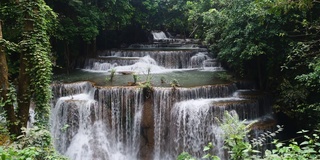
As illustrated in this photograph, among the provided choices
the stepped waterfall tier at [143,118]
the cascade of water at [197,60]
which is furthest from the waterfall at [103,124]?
the cascade of water at [197,60]

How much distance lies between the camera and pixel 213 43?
14625 millimetres

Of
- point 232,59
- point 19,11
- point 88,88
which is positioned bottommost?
point 88,88

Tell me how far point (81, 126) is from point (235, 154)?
7830 mm

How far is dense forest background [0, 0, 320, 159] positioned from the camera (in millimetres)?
6172

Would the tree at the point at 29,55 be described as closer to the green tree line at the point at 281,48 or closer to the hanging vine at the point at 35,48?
Answer: the hanging vine at the point at 35,48

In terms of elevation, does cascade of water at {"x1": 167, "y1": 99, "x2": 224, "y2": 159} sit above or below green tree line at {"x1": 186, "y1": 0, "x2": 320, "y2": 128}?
below

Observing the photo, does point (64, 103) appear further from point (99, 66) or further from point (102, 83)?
point (99, 66)

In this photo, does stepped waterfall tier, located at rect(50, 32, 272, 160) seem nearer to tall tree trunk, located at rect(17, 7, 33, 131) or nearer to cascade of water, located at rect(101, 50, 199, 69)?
→ tall tree trunk, located at rect(17, 7, 33, 131)

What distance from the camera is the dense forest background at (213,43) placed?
6.17 metres

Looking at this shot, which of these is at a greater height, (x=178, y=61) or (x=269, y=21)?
(x=269, y=21)

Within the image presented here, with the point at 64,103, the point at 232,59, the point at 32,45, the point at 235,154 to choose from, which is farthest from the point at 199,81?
the point at 235,154

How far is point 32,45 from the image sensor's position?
6160 millimetres

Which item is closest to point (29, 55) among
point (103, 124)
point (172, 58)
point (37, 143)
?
point (37, 143)

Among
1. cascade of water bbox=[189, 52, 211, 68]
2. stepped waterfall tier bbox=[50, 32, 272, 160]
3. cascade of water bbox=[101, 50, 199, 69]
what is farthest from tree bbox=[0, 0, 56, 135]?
cascade of water bbox=[189, 52, 211, 68]
